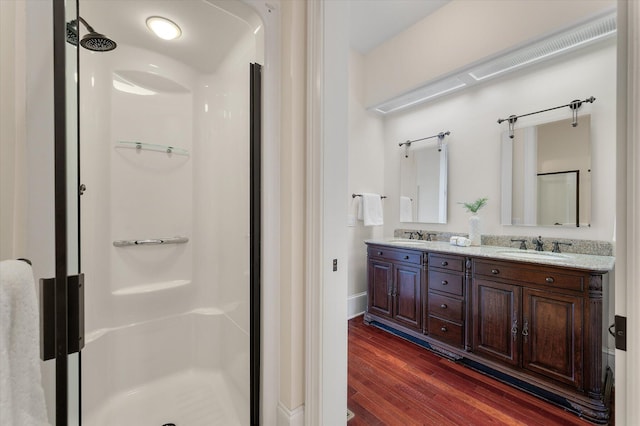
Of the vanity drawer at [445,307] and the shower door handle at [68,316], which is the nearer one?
the shower door handle at [68,316]

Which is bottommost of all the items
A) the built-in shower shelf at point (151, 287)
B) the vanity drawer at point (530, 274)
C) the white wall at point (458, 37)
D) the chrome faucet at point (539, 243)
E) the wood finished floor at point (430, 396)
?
the wood finished floor at point (430, 396)

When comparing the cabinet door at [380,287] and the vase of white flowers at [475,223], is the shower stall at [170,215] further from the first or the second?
the vase of white flowers at [475,223]

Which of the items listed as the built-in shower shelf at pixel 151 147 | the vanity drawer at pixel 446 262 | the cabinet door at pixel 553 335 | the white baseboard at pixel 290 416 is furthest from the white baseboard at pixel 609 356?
the built-in shower shelf at pixel 151 147

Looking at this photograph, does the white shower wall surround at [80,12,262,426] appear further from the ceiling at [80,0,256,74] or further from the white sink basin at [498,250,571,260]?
the white sink basin at [498,250,571,260]

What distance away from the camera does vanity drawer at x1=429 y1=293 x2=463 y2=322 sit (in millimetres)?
2238

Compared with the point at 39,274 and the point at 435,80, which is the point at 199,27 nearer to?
the point at 39,274

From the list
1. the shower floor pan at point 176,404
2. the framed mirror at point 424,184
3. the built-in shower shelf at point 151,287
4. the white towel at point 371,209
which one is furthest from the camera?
the white towel at point 371,209

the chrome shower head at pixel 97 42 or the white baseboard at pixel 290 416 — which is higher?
the chrome shower head at pixel 97 42

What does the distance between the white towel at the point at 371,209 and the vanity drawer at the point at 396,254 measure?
1.17ft

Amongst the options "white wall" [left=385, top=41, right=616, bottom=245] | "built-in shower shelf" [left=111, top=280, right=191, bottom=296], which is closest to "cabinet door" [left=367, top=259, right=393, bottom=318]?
"white wall" [left=385, top=41, right=616, bottom=245]

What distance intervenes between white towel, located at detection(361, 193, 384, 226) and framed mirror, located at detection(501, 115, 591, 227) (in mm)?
1247

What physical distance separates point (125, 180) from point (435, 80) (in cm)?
278

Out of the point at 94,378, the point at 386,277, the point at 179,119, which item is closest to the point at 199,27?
the point at 179,119

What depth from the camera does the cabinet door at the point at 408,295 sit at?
2.53 metres
